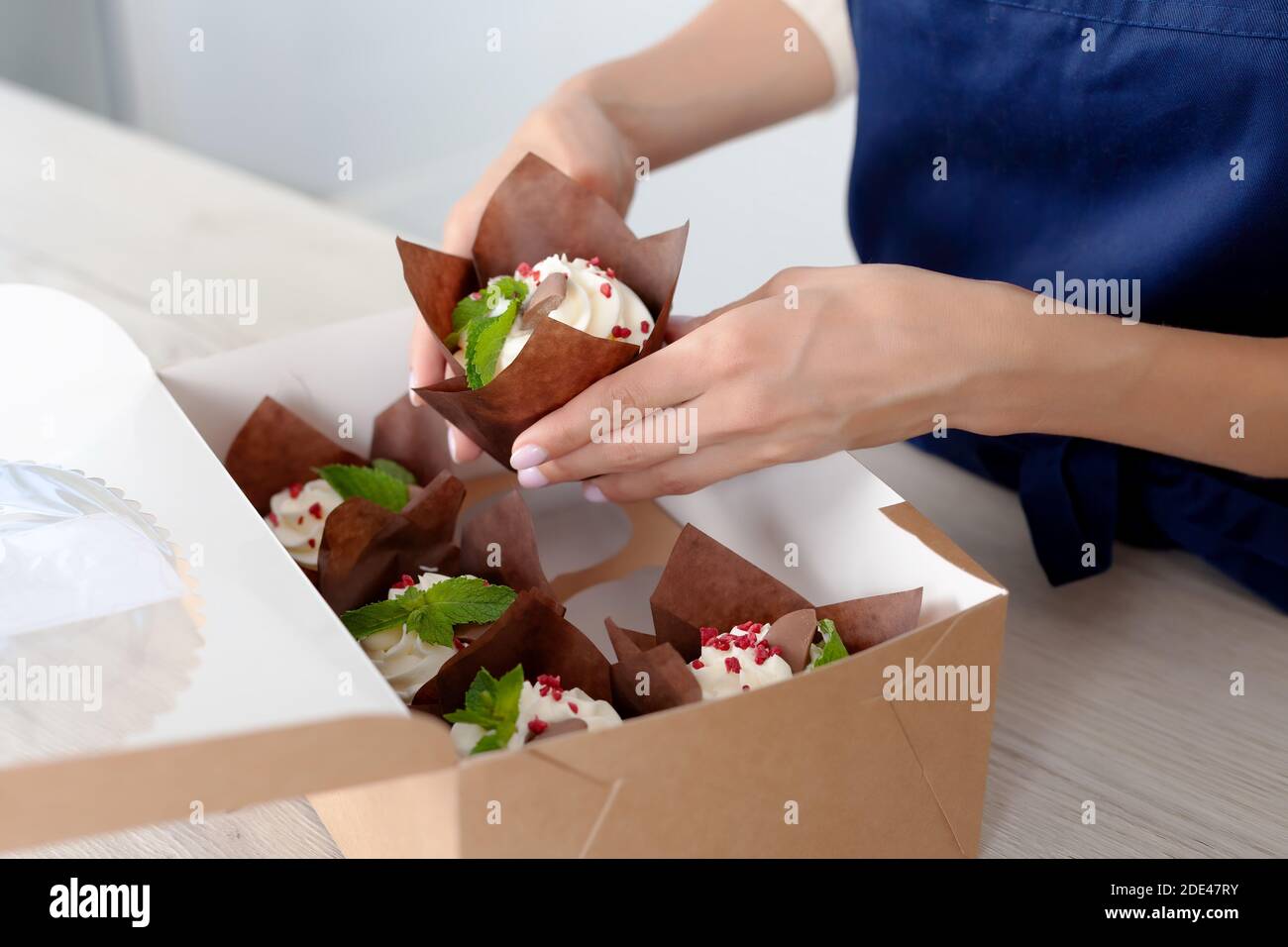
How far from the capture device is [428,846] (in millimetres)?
637

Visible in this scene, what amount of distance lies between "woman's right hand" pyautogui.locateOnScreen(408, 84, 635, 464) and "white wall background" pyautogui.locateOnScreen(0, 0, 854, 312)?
1422mm

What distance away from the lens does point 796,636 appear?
82 centimetres

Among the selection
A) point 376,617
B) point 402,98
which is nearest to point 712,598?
point 376,617

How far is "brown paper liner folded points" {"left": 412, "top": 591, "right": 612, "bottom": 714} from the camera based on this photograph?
765mm

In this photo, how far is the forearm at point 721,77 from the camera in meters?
1.30

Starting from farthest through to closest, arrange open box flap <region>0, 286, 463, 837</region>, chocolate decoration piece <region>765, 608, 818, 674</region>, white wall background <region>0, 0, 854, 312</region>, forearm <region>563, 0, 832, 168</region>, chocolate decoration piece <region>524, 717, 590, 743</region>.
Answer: white wall background <region>0, 0, 854, 312</region>, forearm <region>563, 0, 832, 168</region>, chocolate decoration piece <region>765, 608, 818, 674</region>, chocolate decoration piece <region>524, 717, 590, 743</region>, open box flap <region>0, 286, 463, 837</region>

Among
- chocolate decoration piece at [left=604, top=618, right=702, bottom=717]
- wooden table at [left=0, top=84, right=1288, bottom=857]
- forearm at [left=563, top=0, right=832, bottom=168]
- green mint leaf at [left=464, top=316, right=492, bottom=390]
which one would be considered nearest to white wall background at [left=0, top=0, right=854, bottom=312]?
forearm at [left=563, top=0, right=832, bottom=168]

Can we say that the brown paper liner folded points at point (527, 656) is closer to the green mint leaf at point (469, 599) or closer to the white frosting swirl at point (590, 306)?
the green mint leaf at point (469, 599)

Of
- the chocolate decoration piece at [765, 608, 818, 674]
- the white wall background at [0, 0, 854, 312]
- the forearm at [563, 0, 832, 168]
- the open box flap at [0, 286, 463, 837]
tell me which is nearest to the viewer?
the open box flap at [0, 286, 463, 837]

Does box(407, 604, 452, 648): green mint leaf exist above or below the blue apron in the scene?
below

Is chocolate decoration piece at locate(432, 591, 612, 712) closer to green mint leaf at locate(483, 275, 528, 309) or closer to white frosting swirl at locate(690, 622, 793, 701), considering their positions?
white frosting swirl at locate(690, 622, 793, 701)

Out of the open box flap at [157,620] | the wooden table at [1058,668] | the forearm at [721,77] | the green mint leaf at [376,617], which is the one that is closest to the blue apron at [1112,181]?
the wooden table at [1058,668]

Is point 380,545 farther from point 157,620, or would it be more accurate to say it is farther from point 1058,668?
point 1058,668
